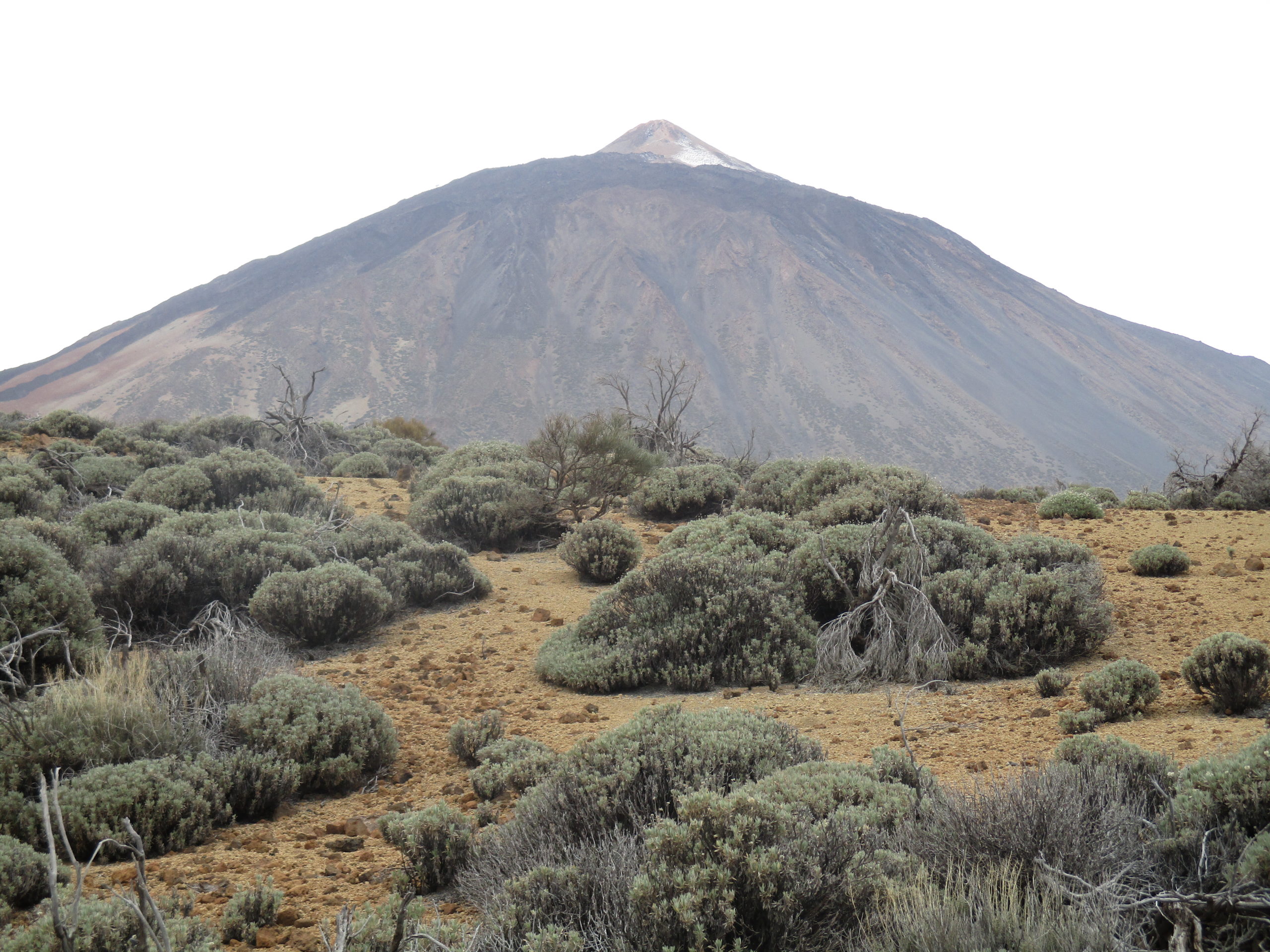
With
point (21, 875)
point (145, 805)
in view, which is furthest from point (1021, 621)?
point (21, 875)

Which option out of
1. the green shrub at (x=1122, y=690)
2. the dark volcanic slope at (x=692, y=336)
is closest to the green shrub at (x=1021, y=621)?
the green shrub at (x=1122, y=690)

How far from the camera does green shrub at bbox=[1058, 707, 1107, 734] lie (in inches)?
161

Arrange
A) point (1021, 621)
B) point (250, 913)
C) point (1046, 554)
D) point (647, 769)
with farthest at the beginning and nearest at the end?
1. point (1046, 554)
2. point (1021, 621)
3. point (647, 769)
4. point (250, 913)

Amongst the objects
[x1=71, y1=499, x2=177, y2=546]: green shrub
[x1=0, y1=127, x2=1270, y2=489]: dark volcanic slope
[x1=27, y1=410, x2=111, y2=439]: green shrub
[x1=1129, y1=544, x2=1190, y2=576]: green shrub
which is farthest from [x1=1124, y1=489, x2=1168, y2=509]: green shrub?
[x1=0, y1=127, x2=1270, y2=489]: dark volcanic slope

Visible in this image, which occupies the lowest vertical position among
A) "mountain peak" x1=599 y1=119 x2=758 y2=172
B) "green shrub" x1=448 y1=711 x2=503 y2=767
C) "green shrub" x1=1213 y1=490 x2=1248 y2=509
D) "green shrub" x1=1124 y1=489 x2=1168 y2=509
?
"green shrub" x1=448 y1=711 x2=503 y2=767

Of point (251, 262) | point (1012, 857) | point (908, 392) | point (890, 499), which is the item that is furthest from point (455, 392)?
point (1012, 857)

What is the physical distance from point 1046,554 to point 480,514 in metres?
6.54

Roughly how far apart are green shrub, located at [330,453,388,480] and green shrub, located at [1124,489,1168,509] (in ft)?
43.4

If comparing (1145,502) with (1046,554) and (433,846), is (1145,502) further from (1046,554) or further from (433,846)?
(433,846)

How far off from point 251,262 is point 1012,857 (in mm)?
139726

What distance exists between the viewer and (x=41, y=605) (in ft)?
15.8

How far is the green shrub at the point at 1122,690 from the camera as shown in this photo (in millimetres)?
4289

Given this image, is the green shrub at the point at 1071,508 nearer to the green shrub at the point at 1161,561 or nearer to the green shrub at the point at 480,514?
the green shrub at the point at 1161,561

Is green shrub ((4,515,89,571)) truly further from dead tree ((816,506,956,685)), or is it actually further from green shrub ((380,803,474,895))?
dead tree ((816,506,956,685))
